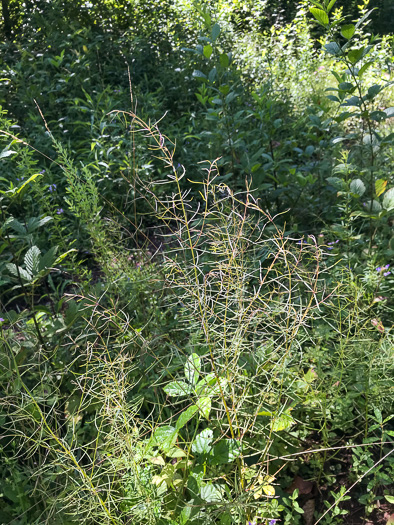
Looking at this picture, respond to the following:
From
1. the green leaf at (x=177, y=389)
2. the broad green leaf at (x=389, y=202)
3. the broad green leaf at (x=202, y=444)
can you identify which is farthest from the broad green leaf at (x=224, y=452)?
the broad green leaf at (x=389, y=202)

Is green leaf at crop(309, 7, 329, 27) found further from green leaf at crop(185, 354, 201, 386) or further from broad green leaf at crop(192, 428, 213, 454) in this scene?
broad green leaf at crop(192, 428, 213, 454)

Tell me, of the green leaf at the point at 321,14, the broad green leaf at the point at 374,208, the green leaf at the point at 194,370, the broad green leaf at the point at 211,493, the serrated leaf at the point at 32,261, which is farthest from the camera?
the broad green leaf at the point at 374,208

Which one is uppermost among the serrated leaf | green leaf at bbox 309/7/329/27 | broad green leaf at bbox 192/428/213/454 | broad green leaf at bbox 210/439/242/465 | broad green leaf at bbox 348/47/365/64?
green leaf at bbox 309/7/329/27

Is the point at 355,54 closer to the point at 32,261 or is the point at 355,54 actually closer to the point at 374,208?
the point at 374,208

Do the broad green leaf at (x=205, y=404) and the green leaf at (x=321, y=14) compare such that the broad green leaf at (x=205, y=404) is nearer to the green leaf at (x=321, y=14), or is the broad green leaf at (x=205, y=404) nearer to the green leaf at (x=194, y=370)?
the green leaf at (x=194, y=370)

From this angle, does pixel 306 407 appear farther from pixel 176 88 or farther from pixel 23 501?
pixel 176 88

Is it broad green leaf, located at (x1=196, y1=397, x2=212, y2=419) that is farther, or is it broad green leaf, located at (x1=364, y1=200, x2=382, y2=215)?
broad green leaf, located at (x1=364, y1=200, x2=382, y2=215)

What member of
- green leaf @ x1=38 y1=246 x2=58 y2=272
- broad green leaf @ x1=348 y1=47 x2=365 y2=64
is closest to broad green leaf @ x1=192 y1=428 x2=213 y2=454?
green leaf @ x1=38 y1=246 x2=58 y2=272

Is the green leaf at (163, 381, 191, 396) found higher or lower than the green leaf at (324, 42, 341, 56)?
lower

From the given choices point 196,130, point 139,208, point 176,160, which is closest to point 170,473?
point 139,208

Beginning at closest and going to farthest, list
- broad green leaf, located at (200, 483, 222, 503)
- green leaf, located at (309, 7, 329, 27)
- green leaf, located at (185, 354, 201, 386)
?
broad green leaf, located at (200, 483, 222, 503) → green leaf, located at (185, 354, 201, 386) → green leaf, located at (309, 7, 329, 27)

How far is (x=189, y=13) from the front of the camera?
661 centimetres

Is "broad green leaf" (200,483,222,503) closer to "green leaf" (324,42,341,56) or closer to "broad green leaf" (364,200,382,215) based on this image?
"broad green leaf" (364,200,382,215)

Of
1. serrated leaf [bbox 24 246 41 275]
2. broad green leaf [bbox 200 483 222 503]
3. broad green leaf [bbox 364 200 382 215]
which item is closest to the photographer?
broad green leaf [bbox 200 483 222 503]
